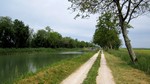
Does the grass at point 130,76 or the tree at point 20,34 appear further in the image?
the tree at point 20,34

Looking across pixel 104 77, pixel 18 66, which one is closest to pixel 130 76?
pixel 104 77

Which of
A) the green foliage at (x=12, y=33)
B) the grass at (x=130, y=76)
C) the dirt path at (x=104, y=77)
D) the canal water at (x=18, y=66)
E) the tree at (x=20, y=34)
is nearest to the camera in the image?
the dirt path at (x=104, y=77)

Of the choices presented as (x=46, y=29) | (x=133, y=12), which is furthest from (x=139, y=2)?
(x=46, y=29)

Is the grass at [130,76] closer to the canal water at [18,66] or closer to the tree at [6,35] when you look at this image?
the canal water at [18,66]

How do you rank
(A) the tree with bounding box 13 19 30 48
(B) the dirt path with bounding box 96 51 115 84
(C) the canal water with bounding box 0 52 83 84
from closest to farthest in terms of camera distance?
(B) the dirt path with bounding box 96 51 115 84 < (C) the canal water with bounding box 0 52 83 84 < (A) the tree with bounding box 13 19 30 48

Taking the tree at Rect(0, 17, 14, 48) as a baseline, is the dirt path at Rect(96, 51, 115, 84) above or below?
below

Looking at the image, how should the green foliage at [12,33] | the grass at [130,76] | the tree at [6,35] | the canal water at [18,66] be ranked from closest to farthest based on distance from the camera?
the grass at [130,76] < the canal water at [18,66] < the tree at [6,35] < the green foliage at [12,33]

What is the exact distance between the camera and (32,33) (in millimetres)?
114000

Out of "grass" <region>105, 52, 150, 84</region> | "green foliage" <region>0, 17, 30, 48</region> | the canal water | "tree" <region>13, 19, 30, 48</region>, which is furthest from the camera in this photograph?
"tree" <region>13, 19, 30, 48</region>

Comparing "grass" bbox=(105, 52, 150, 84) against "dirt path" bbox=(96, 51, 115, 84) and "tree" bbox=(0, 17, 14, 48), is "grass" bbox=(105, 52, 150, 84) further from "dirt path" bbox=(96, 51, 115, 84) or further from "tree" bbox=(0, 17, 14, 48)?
"tree" bbox=(0, 17, 14, 48)

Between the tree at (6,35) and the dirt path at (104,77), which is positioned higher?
the tree at (6,35)

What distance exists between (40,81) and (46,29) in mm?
110586

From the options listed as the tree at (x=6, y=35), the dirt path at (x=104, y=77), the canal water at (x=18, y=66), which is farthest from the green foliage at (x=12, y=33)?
the dirt path at (x=104, y=77)

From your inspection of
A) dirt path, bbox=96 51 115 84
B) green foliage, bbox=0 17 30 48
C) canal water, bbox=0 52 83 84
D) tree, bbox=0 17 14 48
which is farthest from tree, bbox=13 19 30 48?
dirt path, bbox=96 51 115 84
